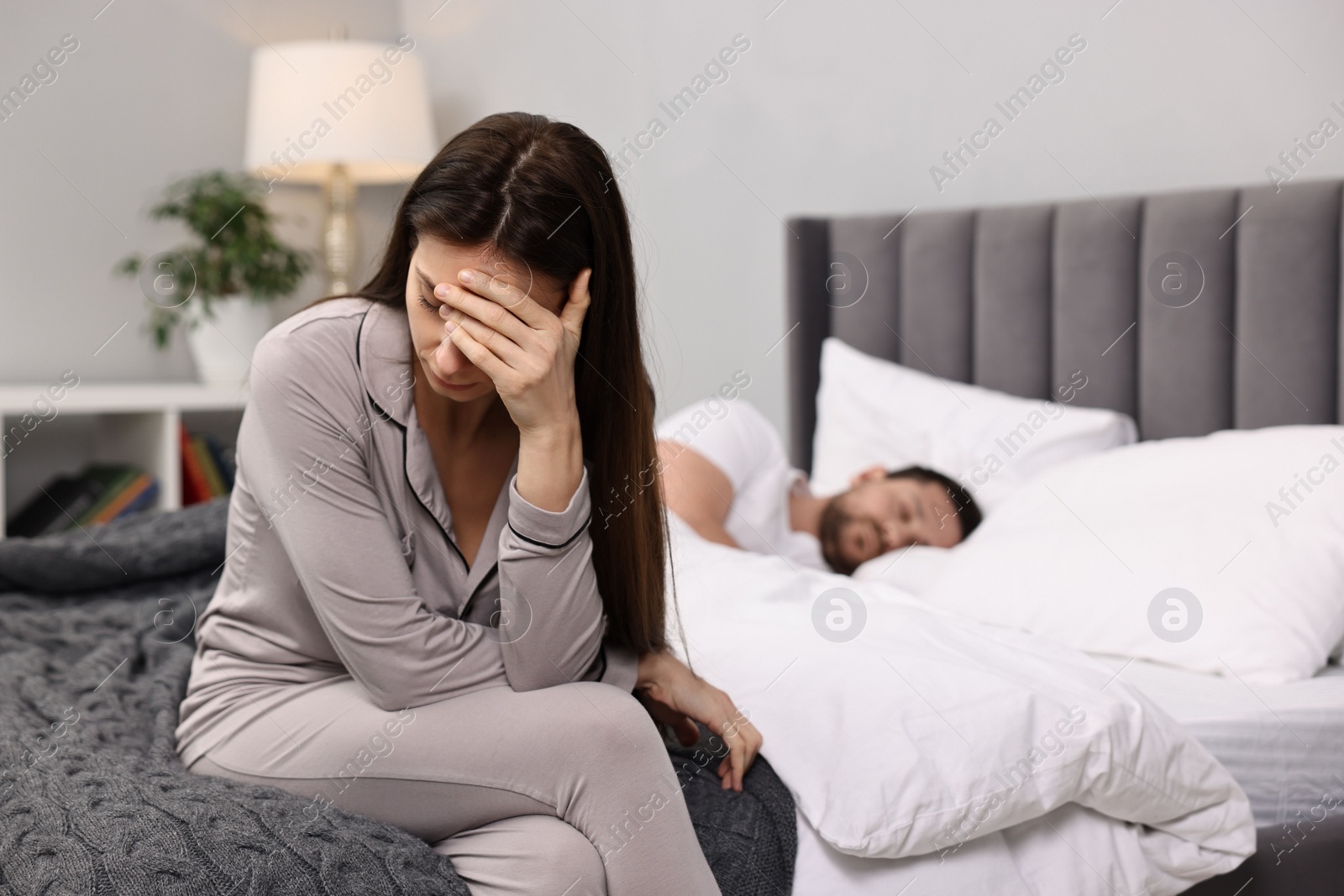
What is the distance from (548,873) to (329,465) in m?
0.37

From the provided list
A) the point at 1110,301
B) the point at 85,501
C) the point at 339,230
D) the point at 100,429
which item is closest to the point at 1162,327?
the point at 1110,301

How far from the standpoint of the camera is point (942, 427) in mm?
1979

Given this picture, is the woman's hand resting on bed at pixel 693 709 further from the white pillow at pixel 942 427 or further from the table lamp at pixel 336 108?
the table lamp at pixel 336 108

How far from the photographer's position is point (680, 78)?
2.51m

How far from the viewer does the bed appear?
1.22 meters

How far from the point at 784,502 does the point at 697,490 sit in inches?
8.9

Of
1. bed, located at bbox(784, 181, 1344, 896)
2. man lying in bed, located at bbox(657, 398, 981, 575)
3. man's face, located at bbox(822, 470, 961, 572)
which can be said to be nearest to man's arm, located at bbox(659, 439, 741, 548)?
man lying in bed, located at bbox(657, 398, 981, 575)

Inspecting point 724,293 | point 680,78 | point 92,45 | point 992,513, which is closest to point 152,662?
point 992,513

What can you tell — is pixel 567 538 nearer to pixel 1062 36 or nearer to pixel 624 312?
pixel 624 312

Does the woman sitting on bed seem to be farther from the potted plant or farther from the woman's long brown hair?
the potted plant

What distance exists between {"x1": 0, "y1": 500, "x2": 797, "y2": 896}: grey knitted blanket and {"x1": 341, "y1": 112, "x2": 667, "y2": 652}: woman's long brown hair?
193 millimetres

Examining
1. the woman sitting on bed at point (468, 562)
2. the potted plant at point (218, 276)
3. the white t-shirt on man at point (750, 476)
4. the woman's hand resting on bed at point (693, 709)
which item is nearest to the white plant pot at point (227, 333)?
the potted plant at point (218, 276)

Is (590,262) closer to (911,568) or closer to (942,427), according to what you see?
(911,568)

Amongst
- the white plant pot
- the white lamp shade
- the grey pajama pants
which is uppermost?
the white lamp shade
